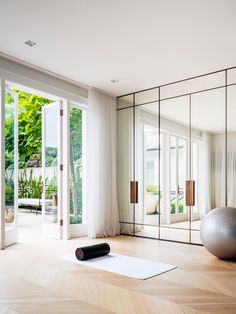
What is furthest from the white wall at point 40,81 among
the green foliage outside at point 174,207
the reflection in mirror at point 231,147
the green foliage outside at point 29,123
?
the green foliage outside at point 29,123

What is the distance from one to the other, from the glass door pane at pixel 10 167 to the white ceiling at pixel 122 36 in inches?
31.7

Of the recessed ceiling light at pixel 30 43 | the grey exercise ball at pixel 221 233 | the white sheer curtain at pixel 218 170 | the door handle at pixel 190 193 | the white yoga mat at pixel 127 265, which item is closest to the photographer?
the white yoga mat at pixel 127 265

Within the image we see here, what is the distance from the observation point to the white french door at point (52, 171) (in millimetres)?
5629

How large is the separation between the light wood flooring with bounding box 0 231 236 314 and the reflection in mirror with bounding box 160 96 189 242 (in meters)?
1.07

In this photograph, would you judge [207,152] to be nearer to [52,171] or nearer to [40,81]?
[52,171]

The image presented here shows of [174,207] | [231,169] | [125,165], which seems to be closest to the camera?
[231,169]

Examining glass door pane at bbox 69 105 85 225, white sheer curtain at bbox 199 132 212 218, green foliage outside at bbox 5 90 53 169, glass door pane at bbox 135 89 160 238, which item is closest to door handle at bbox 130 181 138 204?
glass door pane at bbox 135 89 160 238

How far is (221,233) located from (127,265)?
122cm

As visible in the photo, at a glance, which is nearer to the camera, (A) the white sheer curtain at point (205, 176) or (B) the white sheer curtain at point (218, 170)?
(B) the white sheer curtain at point (218, 170)

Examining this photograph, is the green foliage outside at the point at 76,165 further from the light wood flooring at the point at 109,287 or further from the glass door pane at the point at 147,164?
the light wood flooring at the point at 109,287

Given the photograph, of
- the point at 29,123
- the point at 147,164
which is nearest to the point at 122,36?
the point at 147,164

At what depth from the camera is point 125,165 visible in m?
6.32

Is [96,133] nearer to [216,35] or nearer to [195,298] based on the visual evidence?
[216,35]

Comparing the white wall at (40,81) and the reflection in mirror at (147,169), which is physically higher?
the white wall at (40,81)
